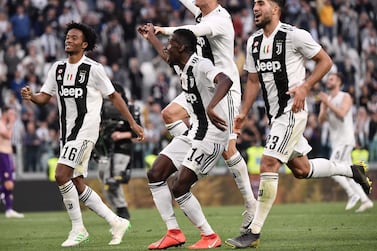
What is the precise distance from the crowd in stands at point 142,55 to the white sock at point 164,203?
37.6 feet

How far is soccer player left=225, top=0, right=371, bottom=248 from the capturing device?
11156 millimetres

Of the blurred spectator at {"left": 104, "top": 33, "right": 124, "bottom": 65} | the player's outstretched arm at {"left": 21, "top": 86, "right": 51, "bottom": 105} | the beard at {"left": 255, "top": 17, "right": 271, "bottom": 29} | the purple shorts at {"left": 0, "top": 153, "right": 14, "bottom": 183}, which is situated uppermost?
the beard at {"left": 255, "top": 17, "right": 271, "bottom": 29}

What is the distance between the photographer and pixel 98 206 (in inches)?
495

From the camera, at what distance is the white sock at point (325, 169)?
1207cm

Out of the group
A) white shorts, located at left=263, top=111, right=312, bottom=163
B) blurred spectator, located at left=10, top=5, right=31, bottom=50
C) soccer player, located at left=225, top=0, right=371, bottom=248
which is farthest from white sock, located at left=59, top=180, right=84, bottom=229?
blurred spectator, located at left=10, top=5, right=31, bottom=50

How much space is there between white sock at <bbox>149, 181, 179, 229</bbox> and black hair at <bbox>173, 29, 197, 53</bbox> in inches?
59.9

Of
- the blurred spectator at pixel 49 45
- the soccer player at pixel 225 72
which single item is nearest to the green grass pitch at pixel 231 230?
the soccer player at pixel 225 72

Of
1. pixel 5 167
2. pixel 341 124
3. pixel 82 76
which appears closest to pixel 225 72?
pixel 82 76

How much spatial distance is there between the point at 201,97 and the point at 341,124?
8.97 m

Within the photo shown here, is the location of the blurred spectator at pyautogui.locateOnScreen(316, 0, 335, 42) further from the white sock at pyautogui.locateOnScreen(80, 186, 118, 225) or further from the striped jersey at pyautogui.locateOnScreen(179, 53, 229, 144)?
the striped jersey at pyautogui.locateOnScreen(179, 53, 229, 144)

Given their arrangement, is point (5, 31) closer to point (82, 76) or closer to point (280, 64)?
point (82, 76)

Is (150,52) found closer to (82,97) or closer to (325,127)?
(325,127)

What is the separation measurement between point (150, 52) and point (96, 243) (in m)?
16.7

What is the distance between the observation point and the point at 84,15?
28875mm
